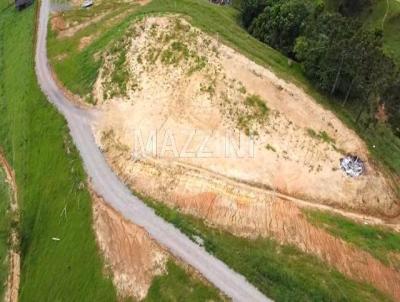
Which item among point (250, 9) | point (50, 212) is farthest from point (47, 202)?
point (250, 9)

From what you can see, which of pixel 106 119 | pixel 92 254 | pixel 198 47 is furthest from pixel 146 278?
pixel 198 47

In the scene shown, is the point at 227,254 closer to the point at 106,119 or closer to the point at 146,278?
the point at 146,278

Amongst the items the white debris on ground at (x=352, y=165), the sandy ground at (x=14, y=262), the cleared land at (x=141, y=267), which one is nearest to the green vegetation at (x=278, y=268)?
the cleared land at (x=141, y=267)

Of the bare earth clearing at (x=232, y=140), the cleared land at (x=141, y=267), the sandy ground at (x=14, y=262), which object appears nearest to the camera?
the cleared land at (x=141, y=267)

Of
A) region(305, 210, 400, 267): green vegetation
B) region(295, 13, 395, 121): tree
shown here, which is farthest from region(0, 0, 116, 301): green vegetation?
region(295, 13, 395, 121): tree

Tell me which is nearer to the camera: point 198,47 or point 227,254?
point 227,254

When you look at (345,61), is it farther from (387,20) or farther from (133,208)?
(133,208)

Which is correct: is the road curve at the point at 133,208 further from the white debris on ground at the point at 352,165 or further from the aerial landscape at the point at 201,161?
the white debris on ground at the point at 352,165
